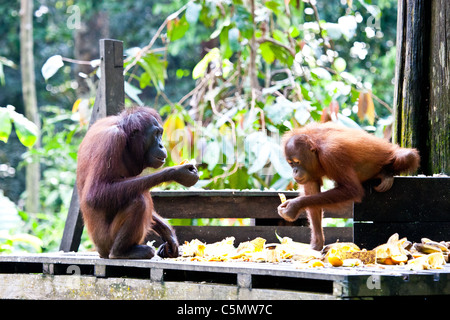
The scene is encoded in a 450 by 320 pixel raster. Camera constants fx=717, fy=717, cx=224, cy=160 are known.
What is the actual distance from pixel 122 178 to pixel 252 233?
1.38 m

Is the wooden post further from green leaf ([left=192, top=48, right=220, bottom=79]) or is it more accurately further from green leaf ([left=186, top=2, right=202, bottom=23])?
green leaf ([left=192, top=48, right=220, bottom=79])

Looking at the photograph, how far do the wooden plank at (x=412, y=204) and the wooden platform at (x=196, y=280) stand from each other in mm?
711

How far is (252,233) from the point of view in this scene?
469 centimetres

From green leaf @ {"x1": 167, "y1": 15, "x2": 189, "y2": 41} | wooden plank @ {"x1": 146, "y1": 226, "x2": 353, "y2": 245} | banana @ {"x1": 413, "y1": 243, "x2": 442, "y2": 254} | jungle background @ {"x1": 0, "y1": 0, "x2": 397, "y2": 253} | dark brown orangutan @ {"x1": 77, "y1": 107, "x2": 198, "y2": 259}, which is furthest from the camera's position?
green leaf @ {"x1": 167, "y1": 15, "x2": 189, "y2": 41}

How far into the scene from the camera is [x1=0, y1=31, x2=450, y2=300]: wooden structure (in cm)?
259

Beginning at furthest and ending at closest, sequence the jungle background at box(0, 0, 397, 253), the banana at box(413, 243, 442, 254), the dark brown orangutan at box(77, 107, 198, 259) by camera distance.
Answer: the jungle background at box(0, 0, 397, 253), the dark brown orangutan at box(77, 107, 198, 259), the banana at box(413, 243, 442, 254)

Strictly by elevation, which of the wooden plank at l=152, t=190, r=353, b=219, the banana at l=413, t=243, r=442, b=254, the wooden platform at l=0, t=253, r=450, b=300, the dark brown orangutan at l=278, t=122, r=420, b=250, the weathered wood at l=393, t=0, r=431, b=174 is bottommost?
the wooden platform at l=0, t=253, r=450, b=300

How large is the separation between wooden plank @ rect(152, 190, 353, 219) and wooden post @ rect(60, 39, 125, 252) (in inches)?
20.6

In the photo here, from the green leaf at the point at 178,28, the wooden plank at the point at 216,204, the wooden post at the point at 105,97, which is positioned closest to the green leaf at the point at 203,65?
the green leaf at the point at 178,28

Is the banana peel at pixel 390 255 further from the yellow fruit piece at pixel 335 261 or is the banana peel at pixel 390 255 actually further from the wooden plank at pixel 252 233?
the wooden plank at pixel 252 233

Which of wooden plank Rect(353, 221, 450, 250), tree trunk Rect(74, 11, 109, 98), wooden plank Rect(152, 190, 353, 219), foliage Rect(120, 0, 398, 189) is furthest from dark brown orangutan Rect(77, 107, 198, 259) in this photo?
tree trunk Rect(74, 11, 109, 98)

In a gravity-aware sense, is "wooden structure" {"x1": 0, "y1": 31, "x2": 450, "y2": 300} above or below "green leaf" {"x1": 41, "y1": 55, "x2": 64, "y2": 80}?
below
